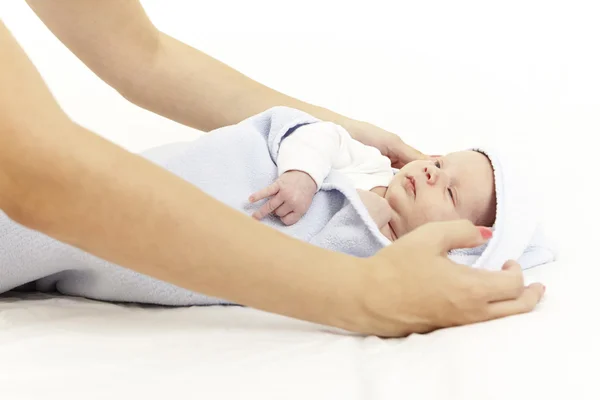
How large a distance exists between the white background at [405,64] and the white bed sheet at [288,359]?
0.90m

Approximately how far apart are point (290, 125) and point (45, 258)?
0.51 meters

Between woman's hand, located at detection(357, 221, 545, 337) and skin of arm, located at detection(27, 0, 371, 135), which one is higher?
skin of arm, located at detection(27, 0, 371, 135)

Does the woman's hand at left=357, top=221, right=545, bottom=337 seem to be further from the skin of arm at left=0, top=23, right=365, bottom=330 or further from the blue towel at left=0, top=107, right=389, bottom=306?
the blue towel at left=0, top=107, right=389, bottom=306

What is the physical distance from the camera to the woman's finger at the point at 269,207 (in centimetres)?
118

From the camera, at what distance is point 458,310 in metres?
0.91

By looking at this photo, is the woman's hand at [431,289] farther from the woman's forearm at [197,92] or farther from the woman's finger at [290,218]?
the woman's forearm at [197,92]

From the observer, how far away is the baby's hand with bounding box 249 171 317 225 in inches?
46.4

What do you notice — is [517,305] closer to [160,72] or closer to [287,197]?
[287,197]

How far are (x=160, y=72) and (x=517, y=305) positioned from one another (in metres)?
0.88

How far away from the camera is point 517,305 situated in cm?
95

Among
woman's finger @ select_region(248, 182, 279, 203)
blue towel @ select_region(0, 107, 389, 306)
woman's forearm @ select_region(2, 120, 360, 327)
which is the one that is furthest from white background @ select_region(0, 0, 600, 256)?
woman's forearm @ select_region(2, 120, 360, 327)

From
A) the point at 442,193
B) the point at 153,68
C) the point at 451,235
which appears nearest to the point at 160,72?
the point at 153,68

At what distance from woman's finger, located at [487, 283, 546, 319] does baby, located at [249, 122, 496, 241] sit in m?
0.34

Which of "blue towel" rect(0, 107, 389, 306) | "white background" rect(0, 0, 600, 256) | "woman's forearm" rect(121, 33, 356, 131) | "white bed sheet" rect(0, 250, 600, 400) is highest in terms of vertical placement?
"white background" rect(0, 0, 600, 256)
